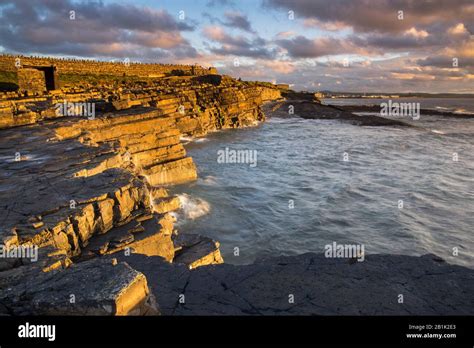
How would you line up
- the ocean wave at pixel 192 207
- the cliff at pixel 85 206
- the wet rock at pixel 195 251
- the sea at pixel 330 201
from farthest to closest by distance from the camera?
the ocean wave at pixel 192 207, the sea at pixel 330 201, the wet rock at pixel 195 251, the cliff at pixel 85 206

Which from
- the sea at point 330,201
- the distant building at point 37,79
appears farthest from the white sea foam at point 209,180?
the distant building at point 37,79

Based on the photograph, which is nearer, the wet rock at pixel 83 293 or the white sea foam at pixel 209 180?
the wet rock at pixel 83 293

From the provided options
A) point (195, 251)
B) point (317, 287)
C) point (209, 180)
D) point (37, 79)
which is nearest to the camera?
point (317, 287)

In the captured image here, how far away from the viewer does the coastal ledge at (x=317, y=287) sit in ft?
14.4

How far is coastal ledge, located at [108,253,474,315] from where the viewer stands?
4387 mm

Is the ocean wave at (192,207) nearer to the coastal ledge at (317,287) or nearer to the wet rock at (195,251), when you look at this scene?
the wet rock at (195,251)

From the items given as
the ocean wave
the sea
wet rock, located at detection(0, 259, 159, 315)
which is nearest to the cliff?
wet rock, located at detection(0, 259, 159, 315)

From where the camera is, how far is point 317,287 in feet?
16.2

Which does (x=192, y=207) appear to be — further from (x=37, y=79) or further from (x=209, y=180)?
(x=37, y=79)

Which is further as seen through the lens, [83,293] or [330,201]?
[330,201]

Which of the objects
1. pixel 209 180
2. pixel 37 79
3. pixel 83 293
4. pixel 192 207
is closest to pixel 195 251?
pixel 83 293

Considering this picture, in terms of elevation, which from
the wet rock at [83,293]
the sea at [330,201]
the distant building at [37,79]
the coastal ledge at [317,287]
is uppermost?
the distant building at [37,79]

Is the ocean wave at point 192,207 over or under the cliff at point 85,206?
under

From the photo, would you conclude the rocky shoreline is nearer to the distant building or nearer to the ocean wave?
the ocean wave
